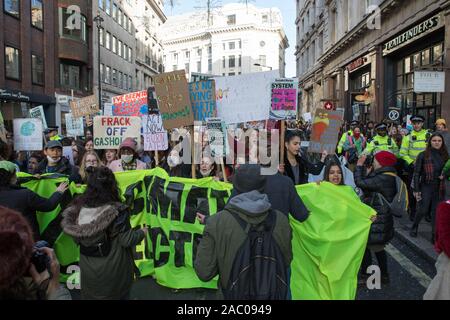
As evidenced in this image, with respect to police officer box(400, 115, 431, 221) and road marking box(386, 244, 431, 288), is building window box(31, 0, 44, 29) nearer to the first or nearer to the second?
police officer box(400, 115, 431, 221)

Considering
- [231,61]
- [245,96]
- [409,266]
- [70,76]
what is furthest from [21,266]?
[231,61]

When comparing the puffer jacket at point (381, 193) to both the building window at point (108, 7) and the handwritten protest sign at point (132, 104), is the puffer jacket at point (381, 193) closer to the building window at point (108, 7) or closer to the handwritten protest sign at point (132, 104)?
the handwritten protest sign at point (132, 104)

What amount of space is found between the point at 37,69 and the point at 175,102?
23.7 m

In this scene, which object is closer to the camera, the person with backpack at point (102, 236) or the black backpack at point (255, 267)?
the black backpack at point (255, 267)

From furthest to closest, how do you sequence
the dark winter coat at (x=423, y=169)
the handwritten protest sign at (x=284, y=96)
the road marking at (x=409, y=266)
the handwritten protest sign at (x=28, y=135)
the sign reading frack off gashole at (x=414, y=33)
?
the sign reading frack off gashole at (x=414, y=33), the handwritten protest sign at (x=28, y=135), the dark winter coat at (x=423, y=169), the handwritten protest sign at (x=284, y=96), the road marking at (x=409, y=266)

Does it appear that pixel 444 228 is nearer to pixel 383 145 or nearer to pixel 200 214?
pixel 200 214

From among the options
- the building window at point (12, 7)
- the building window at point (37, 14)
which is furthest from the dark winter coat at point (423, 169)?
the building window at point (37, 14)

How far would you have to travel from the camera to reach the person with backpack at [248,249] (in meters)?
2.65

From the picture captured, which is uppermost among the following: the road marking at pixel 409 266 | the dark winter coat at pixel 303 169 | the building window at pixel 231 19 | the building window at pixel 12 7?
the building window at pixel 231 19

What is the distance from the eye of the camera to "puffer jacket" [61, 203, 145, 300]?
3.25m

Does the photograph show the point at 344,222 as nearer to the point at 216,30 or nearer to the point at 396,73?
the point at 396,73

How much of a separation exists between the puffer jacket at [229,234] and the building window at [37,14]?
2690 cm

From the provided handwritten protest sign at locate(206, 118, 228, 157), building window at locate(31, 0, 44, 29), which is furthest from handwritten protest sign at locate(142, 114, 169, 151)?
building window at locate(31, 0, 44, 29)

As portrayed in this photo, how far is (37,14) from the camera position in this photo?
25969mm
